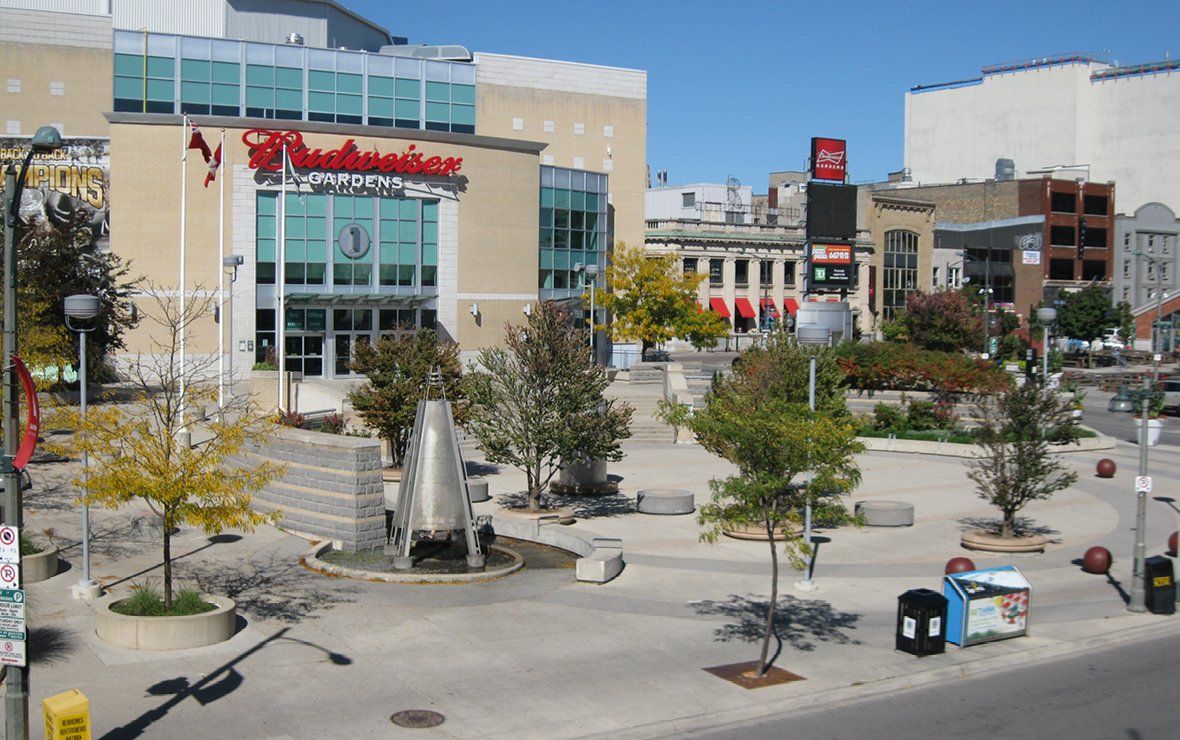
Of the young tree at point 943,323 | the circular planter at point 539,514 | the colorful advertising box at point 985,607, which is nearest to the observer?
the colorful advertising box at point 985,607

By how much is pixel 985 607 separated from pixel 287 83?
54.8 m

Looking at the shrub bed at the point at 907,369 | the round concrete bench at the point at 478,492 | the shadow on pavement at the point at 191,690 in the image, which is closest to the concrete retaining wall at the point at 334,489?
the round concrete bench at the point at 478,492

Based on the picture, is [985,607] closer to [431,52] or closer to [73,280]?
[73,280]

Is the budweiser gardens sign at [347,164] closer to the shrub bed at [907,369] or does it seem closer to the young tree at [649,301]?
the young tree at [649,301]

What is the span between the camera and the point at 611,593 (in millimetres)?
21828

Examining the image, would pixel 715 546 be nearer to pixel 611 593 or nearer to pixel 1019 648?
pixel 611 593

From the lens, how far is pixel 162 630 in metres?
17.1

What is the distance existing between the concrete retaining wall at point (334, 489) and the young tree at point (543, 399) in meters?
3.99

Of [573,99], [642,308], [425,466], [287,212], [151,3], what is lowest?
[425,466]

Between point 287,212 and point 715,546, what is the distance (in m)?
35.5

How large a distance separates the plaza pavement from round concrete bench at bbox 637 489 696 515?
80 cm

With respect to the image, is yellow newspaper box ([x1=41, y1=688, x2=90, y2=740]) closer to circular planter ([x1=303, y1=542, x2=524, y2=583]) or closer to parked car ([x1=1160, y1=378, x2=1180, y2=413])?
circular planter ([x1=303, y1=542, x2=524, y2=583])

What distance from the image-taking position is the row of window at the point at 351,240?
55.2 m

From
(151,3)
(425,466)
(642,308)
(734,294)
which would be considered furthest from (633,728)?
(734,294)
